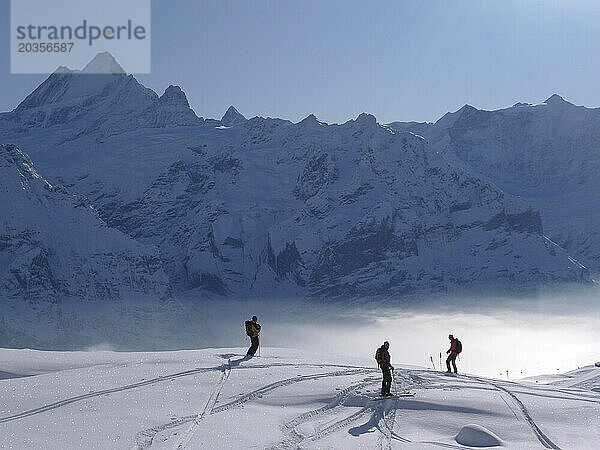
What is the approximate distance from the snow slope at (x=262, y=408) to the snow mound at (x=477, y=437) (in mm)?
42

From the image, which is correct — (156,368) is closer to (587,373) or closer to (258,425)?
(258,425)

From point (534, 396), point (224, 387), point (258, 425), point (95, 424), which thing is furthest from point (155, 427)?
point (534, 396)

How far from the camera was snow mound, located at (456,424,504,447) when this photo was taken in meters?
19.6

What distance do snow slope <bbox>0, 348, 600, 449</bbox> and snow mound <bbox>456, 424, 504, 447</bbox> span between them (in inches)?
1.7

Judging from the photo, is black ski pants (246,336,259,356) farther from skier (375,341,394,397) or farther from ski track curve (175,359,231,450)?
skier (375,341,394,397)

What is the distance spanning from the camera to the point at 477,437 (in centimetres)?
1972

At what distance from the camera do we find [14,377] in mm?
28578

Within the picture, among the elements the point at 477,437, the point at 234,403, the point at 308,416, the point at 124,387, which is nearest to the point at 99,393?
the point at 124,387

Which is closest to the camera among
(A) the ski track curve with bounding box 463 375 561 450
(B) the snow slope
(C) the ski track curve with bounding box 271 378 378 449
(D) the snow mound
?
(C) the ski track curve with bounding box 271 378 378 449

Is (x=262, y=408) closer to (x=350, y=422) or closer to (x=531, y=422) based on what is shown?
(x=350, y=422)

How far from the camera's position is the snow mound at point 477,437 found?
19.6 meters

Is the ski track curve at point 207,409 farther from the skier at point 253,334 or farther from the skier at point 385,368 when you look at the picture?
the skier at point 385,368

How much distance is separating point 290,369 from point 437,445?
36.7 ft

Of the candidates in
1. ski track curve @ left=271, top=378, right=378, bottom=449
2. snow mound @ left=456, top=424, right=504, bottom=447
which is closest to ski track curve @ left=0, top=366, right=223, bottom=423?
ski track curve @ left=271, top=378, right=378, bottom=449
